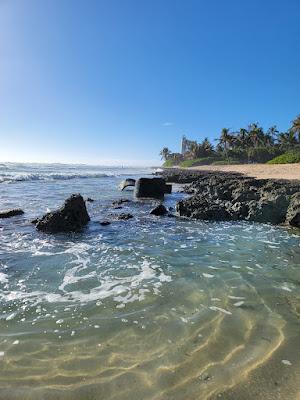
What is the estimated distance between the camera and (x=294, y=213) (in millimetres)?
12289

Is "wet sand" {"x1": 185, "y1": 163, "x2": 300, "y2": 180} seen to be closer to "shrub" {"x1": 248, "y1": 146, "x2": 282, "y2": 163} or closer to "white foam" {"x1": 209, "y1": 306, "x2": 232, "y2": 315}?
"white foam" {"x1": 209, "y1": 306, "x2": 232, "y2": 315}

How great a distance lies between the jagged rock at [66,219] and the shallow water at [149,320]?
1.80 meters

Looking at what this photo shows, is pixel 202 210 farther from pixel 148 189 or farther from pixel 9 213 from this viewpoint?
pixel 148 189

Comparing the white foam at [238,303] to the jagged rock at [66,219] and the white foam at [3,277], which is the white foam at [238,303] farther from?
the jagged rock at [66,219]

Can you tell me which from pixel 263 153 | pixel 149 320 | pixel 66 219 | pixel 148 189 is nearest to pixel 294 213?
pixel 66 219

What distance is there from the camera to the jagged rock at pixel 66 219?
1132 cm

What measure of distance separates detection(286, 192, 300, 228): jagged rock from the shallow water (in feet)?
9.02

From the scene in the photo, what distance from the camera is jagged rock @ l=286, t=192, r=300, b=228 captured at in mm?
12102

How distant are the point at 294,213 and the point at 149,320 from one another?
9025mm

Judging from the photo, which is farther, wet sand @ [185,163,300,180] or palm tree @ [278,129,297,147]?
palm tree @ [278,129,297,147]

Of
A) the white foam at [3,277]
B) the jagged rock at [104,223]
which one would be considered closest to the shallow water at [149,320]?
the white foam at [3,277]

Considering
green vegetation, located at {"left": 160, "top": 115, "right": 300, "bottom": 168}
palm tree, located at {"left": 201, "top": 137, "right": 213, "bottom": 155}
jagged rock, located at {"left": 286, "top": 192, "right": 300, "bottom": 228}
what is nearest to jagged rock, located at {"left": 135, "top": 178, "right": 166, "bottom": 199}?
jagged rock, located at {"left": 286, "top": 192, "right": 300, "bottom": 228}

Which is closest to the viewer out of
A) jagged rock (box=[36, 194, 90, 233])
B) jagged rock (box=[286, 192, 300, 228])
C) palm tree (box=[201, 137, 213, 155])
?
jagged rock (box=[36, 194, 90, 233])

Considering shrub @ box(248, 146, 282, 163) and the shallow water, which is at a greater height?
shrub @ box(248, 146, 282, 163)
